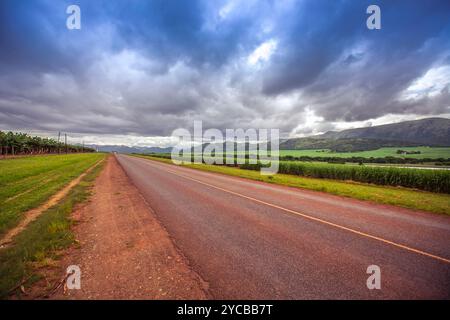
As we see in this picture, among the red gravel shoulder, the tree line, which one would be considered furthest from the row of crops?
the tree line

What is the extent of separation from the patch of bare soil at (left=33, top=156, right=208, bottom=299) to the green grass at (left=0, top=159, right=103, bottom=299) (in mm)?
292

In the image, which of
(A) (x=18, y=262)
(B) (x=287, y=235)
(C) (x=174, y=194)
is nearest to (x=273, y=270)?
(B) (x=287, y=235)

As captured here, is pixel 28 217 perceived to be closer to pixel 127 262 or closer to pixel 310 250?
pixel 127 262

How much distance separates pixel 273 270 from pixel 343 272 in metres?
1.26

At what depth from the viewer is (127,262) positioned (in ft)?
13.5

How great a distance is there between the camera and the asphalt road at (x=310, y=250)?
3311mm

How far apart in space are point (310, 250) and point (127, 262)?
3.86 metres

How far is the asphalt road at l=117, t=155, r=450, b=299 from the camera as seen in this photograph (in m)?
3.31

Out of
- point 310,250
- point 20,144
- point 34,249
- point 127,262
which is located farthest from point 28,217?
point 20,144

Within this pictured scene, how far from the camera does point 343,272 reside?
3754 mm

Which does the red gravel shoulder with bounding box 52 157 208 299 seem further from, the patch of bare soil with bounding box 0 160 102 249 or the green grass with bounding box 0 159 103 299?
the patch of bare soil with bounding box 0 160 102 249

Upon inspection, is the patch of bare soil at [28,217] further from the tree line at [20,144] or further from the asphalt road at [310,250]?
the tree line at [20,144]

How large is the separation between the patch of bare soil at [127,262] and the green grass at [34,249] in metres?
0.29
